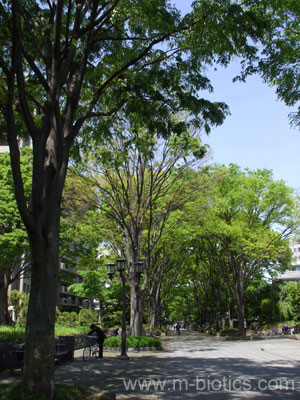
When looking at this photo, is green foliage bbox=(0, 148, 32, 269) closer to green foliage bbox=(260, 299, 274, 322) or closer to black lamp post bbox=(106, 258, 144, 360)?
black lamp post bbox=(106, 258, 144, 360)

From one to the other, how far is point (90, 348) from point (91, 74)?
10365 millimetres

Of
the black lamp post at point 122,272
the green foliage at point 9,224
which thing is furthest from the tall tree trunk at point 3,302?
the black lamp post at point 122,272

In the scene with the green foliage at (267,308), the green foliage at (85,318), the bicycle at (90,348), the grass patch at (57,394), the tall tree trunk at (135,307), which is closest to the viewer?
the grass patch at (57,394)

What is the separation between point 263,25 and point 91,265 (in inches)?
1010

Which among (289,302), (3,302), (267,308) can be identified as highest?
(3,302)

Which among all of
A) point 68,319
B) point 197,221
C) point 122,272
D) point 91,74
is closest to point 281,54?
point 91,74

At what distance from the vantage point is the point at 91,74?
965 cm

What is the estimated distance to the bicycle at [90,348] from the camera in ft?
48.2

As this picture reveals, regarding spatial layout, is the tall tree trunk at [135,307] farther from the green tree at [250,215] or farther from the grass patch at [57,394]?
the grass patch at [57,394]

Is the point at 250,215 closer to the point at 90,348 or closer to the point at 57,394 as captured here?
the point at 90,348

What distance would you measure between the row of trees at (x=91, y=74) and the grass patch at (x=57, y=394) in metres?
0.19

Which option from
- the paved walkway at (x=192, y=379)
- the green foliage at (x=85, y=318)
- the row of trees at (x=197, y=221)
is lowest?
the paved walkway at (x=192, y=379)

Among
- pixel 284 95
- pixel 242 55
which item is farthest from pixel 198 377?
pixel 242 55

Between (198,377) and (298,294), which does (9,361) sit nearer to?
(198,377)
